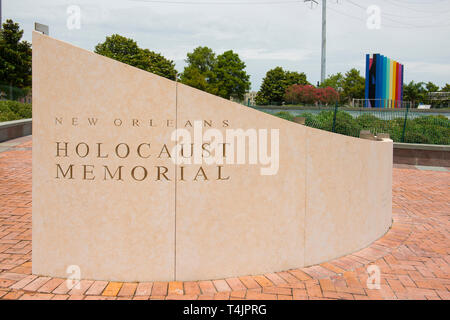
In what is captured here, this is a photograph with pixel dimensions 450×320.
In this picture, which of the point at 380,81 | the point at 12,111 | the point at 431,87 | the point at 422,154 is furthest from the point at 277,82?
the point at 422,154

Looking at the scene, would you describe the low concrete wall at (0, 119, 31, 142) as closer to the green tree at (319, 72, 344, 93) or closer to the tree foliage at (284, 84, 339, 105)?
the tree foliage at (284, 84, 339, 105)

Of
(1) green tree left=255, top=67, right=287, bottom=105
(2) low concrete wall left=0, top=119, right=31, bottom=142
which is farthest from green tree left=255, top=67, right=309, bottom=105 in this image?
(2) low concrete wall left=0, top=119, right=31, bottom=142

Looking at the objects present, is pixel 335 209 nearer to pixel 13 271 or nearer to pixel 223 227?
pixel 223 227

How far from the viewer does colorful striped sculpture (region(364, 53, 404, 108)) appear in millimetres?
34700

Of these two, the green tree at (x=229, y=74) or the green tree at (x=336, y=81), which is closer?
the green tree at (x=229, y=74)

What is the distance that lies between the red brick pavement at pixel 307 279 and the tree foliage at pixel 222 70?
66003 millimetres

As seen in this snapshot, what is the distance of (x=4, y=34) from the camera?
3425cm

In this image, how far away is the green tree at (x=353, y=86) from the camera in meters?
75.3

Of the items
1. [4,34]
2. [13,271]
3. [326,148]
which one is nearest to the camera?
[13,271]

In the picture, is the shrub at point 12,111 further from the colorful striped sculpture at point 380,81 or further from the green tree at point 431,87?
the green tree at point 431,87

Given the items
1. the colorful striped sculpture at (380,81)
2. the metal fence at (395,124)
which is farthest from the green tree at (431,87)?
the metal fence at (395,124)
